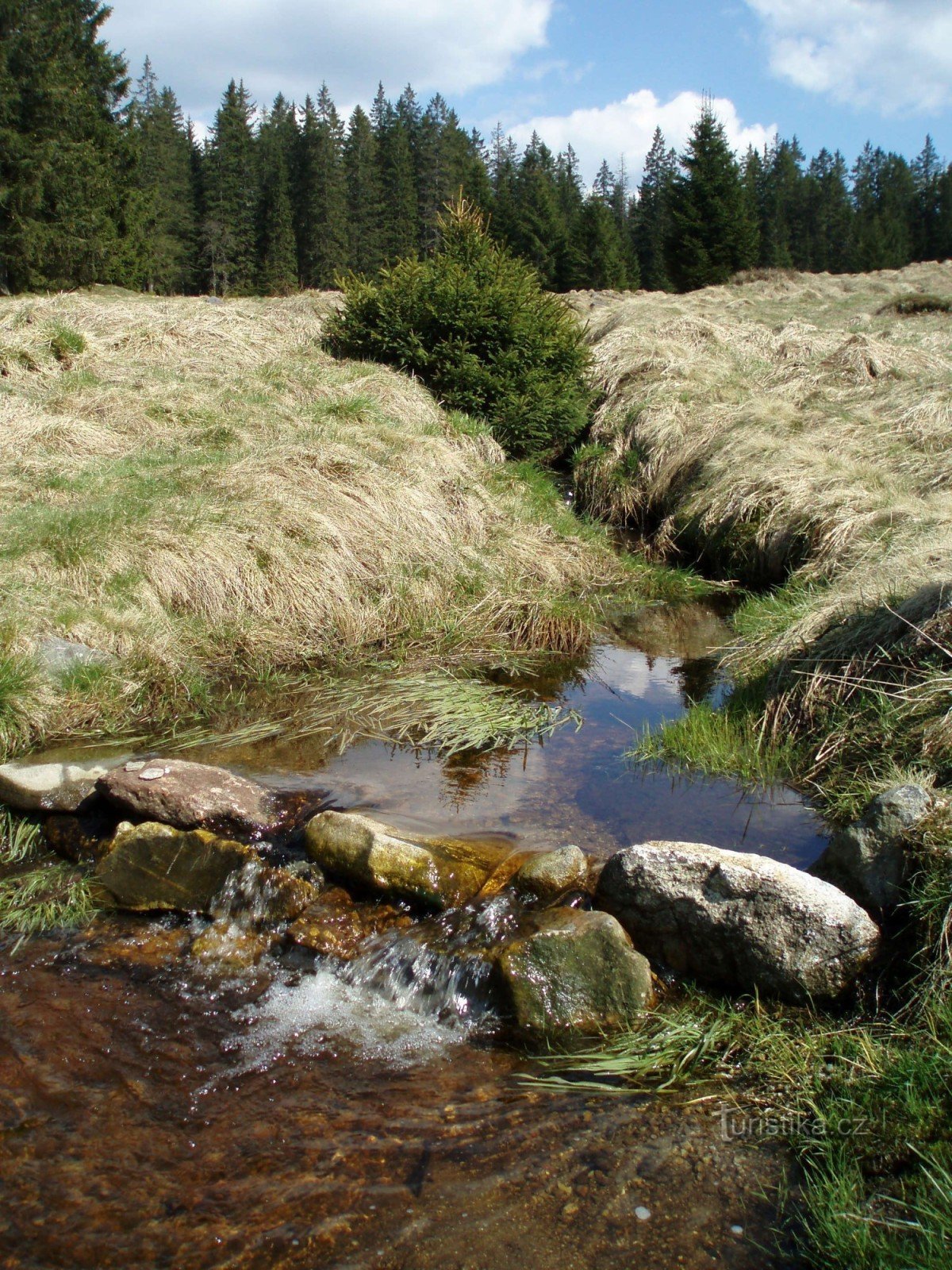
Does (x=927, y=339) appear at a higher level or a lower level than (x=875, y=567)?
higher

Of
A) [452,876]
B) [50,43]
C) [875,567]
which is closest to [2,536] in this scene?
[452,876]

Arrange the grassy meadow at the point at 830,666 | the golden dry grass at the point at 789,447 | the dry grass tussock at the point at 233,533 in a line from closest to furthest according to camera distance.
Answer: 1. the grassy meadow at the point at 830,666
2. the dry grass tussock at the point at 233,533
3. the golden dry grass at the point at 789,447

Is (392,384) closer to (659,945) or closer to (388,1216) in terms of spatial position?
(659,945)

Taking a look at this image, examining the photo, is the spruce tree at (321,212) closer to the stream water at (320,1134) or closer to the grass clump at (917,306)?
the grass clump at (917,306)

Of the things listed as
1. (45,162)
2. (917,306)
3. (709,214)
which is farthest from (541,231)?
(917,306)

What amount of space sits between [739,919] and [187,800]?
2.70 metres

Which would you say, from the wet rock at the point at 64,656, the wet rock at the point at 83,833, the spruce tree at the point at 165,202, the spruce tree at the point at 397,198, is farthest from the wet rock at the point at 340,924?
the spruce tree at the point at 397,198

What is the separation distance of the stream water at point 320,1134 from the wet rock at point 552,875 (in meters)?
0.18

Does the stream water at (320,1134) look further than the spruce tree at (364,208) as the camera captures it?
No

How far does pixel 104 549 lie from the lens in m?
6.55

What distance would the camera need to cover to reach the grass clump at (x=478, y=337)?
11594mm

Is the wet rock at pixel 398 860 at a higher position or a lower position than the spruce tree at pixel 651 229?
lower

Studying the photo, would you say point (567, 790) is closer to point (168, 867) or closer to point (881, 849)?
point (881, 849)

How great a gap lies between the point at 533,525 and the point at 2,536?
483 centimetres
